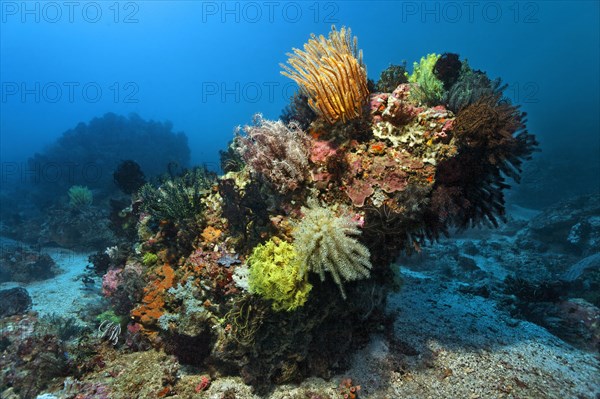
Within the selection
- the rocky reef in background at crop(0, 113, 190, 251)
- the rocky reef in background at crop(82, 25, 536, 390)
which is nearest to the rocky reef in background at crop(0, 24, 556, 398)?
the rocky reef in background at crop(82, 25, 536, 390)

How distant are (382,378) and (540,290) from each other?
6.06m

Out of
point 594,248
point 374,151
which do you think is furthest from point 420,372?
point 594,248

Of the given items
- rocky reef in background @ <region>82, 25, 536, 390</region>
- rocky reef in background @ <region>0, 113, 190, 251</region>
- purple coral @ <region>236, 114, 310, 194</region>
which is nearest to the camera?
rocky reef in background @ <region>82, 25, 536, 390</region>

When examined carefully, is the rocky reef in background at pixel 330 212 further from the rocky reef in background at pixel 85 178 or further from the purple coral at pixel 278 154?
the rocky reef in background at pixel 85 178

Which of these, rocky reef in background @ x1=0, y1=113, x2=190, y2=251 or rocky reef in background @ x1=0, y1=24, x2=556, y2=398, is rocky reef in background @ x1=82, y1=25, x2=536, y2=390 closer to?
rocky reef in background @ x1=0, y1=24, x2=556, y2=398

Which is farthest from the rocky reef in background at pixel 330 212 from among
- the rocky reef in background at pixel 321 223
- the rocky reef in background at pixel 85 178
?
the rocky reef in background at pixel 85 178

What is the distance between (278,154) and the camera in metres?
4.87

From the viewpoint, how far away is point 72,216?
14094mm

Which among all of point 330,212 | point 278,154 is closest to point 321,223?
point 330,212

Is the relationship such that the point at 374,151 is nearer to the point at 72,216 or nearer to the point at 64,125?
the point at 72,216

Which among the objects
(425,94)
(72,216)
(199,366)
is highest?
(425,94)

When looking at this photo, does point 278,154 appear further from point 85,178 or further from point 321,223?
point 85,178

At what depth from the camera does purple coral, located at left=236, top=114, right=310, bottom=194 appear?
4602 mm

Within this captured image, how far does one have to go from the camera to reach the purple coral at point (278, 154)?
181 inches
